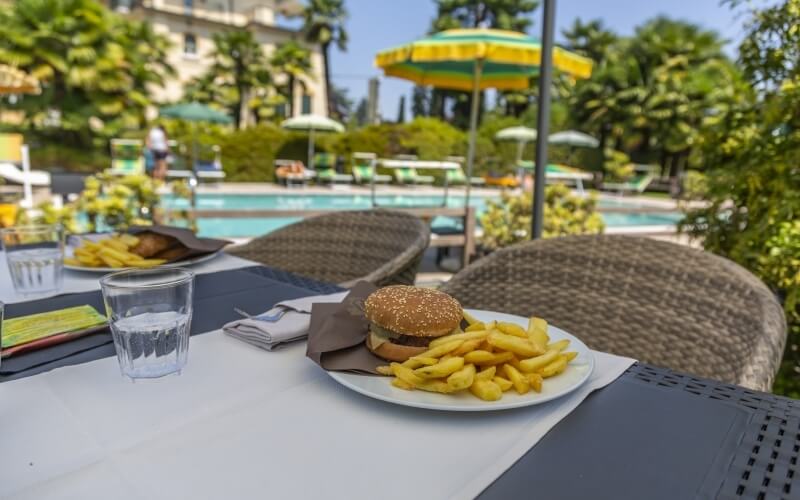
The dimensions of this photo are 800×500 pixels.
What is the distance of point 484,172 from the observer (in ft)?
61.7

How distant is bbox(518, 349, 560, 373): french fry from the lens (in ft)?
2.56

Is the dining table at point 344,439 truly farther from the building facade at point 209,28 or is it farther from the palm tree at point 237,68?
the building facade at point 209,28

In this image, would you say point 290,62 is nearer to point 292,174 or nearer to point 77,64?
point 77,64

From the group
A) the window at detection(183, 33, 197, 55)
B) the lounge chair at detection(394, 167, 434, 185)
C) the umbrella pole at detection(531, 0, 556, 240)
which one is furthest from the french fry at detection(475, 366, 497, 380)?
the window at detection(183, 33, 197, 55)

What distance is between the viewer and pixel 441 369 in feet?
2.42

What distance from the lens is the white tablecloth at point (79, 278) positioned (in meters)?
1.27

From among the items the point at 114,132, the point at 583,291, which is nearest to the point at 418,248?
the point at 583,291

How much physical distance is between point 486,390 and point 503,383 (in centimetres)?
5

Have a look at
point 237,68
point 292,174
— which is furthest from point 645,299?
point 237,68

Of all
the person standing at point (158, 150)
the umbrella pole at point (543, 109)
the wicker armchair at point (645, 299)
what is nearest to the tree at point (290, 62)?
the person standing at point (158, 150)

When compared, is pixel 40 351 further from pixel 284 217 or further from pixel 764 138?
pixel 284 217

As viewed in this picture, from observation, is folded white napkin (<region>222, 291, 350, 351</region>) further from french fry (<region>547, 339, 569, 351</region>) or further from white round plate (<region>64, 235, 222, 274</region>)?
white round plate (<region>64, 235, 222, 274</region>)

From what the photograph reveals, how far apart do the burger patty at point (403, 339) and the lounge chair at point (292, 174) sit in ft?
44.8

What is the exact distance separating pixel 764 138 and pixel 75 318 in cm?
249
